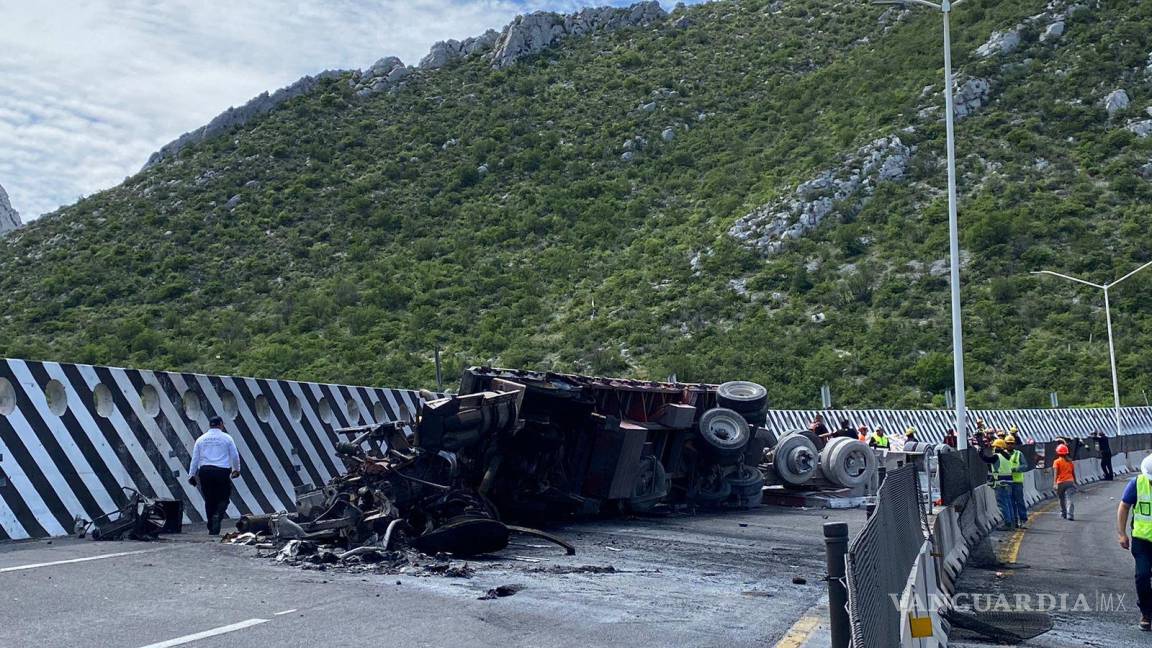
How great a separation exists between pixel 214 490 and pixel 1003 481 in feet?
42.3

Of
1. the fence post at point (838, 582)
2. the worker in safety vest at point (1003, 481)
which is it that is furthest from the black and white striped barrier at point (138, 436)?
the worker in safety vest at point (1003, 481)

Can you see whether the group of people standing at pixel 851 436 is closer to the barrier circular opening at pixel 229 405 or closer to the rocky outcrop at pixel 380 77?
the barrier circular opening at pixel 229 405

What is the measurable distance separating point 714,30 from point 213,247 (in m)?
43.2

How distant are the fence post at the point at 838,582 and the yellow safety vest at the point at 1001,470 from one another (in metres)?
15.6

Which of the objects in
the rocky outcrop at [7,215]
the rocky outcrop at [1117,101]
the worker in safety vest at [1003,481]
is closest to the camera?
the worker in safety vest at [1003,481]

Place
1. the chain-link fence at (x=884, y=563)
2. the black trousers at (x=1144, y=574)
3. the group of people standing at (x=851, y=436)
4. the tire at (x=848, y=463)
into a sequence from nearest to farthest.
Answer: the chain-link fence at (x=884, y=563)
the black trousers at (x=1144, y=574)
the tire at (x=848, y=463)
the group of people standing at (x=851, y=436)

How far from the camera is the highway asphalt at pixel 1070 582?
998 cm

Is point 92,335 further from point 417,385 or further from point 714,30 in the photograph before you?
point 714,30

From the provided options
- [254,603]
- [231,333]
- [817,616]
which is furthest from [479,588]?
[231,333]

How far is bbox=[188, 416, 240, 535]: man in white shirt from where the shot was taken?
13938 mm

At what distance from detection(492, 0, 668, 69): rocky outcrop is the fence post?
288ft

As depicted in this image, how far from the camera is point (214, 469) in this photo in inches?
551

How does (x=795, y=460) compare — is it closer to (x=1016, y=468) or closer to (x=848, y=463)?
(x=848, y=463)

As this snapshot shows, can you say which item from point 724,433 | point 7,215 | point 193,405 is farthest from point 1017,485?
point 7,215
